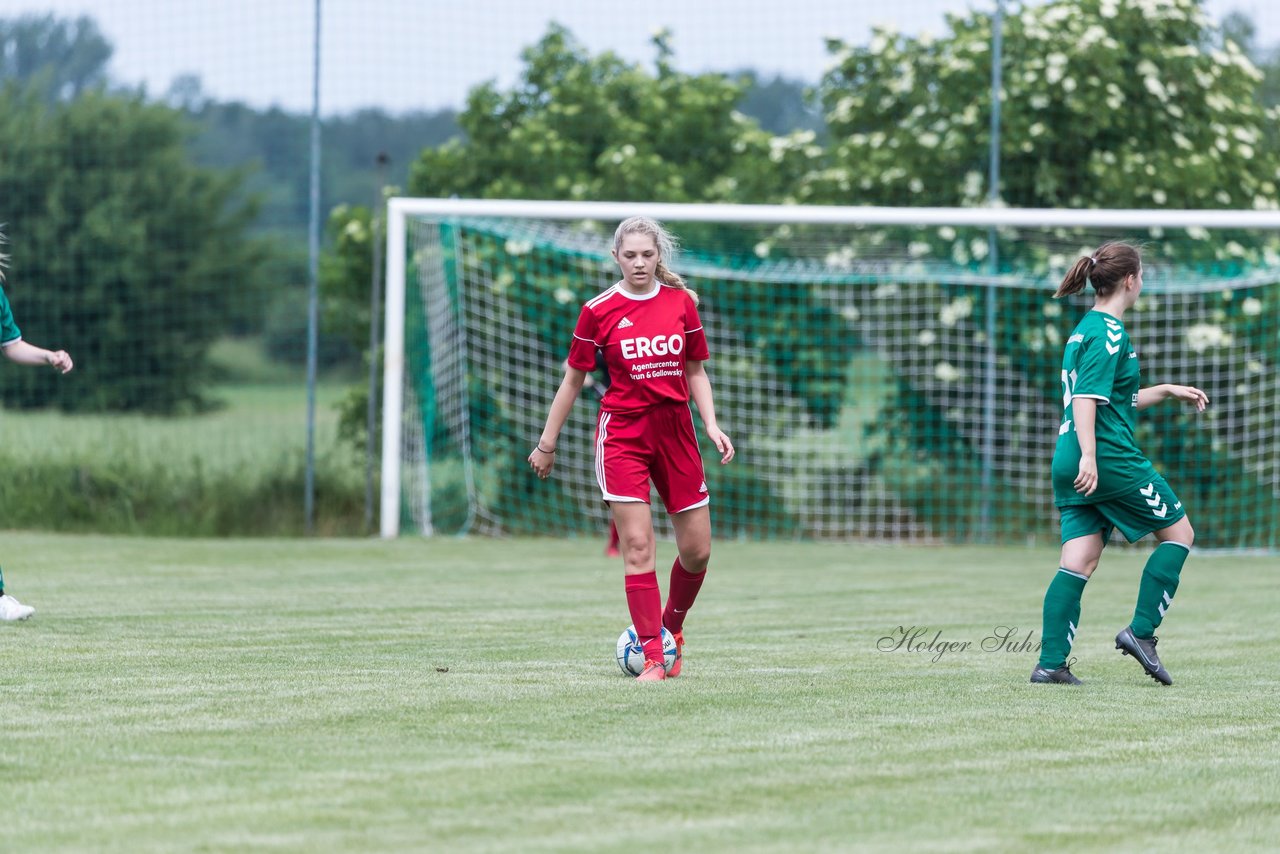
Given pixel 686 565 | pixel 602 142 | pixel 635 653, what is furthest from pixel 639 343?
pixel 602 142

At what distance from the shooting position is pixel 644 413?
6133 millimetres

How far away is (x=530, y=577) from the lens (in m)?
10.6

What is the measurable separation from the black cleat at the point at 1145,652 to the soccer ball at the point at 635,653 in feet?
5.41

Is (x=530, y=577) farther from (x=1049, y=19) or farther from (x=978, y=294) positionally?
(x=1049, y=19)

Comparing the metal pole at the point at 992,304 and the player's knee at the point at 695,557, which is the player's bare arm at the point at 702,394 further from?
the metal pole at the point at 992,304

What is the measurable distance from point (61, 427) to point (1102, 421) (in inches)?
418

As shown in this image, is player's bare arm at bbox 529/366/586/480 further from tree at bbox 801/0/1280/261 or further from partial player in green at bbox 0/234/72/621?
tree at bbox 801/0/1280/261

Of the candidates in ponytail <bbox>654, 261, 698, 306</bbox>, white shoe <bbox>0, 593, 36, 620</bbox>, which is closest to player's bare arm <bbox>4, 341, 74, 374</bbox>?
white shoe <bbox>0, 593, 36, 620</bbox>

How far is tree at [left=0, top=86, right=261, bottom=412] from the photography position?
15.4 m

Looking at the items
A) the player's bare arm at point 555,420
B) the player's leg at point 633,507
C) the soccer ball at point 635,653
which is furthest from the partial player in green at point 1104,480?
the player's bare arm at point 555,420

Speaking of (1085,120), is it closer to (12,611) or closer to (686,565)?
(686,565)

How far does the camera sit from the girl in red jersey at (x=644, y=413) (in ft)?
20.0

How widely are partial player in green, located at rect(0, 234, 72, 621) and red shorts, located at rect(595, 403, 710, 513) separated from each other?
2.59 metres

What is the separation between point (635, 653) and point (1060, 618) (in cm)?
157
